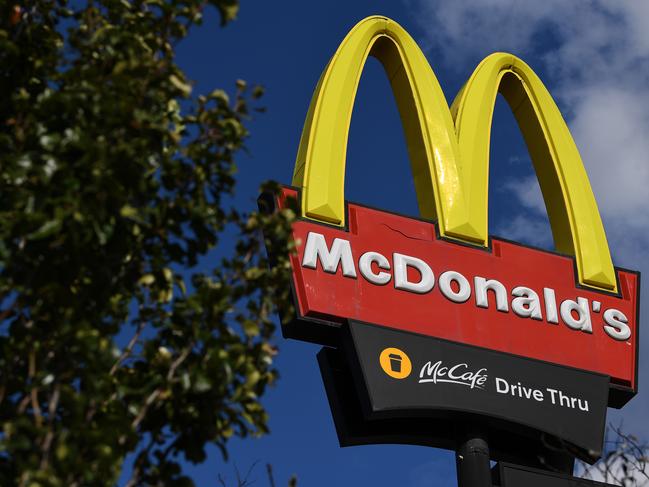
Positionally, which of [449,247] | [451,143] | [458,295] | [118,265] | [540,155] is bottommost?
[118,265]

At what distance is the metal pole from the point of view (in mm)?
11180

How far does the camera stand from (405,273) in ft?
40.3

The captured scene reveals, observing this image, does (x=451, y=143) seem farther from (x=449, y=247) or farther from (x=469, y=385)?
(x=469, y=385)

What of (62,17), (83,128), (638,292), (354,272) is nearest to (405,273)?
(354,272)

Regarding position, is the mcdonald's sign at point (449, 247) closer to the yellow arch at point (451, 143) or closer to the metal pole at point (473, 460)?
the yellow arch at point (451, 143)

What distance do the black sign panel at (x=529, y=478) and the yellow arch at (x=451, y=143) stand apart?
3.03 m

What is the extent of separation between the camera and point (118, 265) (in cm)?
569

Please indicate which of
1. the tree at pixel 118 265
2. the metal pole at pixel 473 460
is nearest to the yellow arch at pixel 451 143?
the metal pole at pixel 473 460

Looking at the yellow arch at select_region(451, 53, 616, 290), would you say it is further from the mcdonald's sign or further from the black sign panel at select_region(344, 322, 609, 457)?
the black sign panel at select_region(344, 322, 609, 457)

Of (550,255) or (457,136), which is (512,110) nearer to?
(457,136)

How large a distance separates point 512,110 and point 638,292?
3373mm

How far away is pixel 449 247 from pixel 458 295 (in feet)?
2.20

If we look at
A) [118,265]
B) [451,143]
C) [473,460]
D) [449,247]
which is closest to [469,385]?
[473,460]

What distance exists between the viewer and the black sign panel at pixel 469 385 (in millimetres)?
11156
